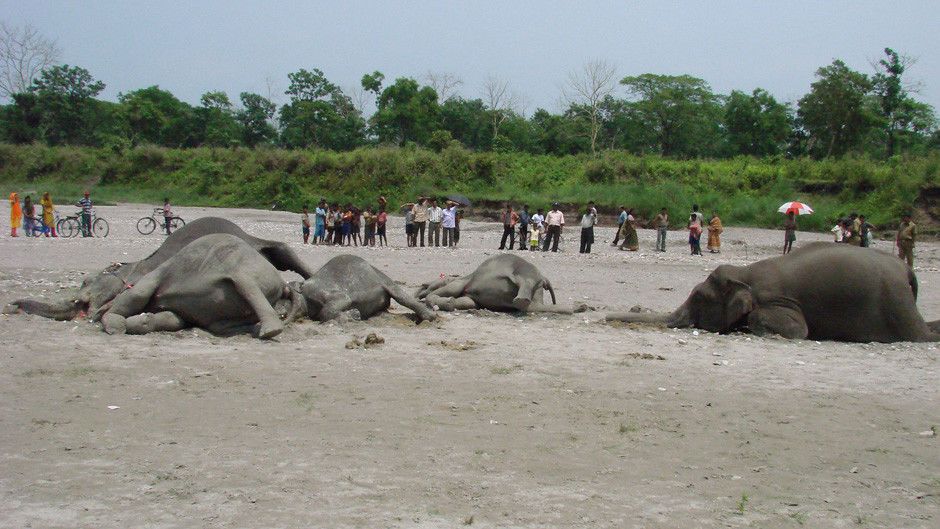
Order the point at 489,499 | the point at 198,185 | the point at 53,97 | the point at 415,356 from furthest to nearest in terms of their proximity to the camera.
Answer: the point at 53,97
the point at 198,185
the point at 415,356
the point at 489,499

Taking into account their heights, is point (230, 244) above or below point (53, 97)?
below

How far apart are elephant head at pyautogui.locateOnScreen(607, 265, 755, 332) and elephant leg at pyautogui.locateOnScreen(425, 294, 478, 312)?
9.40 feet

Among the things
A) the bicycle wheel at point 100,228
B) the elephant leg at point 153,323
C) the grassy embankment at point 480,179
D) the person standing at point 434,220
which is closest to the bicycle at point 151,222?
the bicycle wheel at point 100,228

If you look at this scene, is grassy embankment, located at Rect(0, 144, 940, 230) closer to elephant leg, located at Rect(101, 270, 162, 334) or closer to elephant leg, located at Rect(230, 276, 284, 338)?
elephant leg, located at Rect(230, 276, 284, 338)

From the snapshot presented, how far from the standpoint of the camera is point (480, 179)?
55062 mm

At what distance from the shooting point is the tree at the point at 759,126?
63812 mm

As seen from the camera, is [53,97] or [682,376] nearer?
[682,376]

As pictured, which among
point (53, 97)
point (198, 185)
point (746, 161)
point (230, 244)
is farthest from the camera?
point (53, 97)

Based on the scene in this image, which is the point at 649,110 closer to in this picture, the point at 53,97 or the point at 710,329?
the point at 53,97

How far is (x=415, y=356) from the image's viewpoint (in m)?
10.8

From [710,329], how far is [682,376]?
123 inches

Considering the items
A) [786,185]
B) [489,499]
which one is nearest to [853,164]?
[786,185]

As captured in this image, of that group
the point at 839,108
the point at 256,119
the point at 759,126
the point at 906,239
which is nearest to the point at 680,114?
the point at 759,126

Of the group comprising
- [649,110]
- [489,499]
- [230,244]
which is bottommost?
[489,499]
